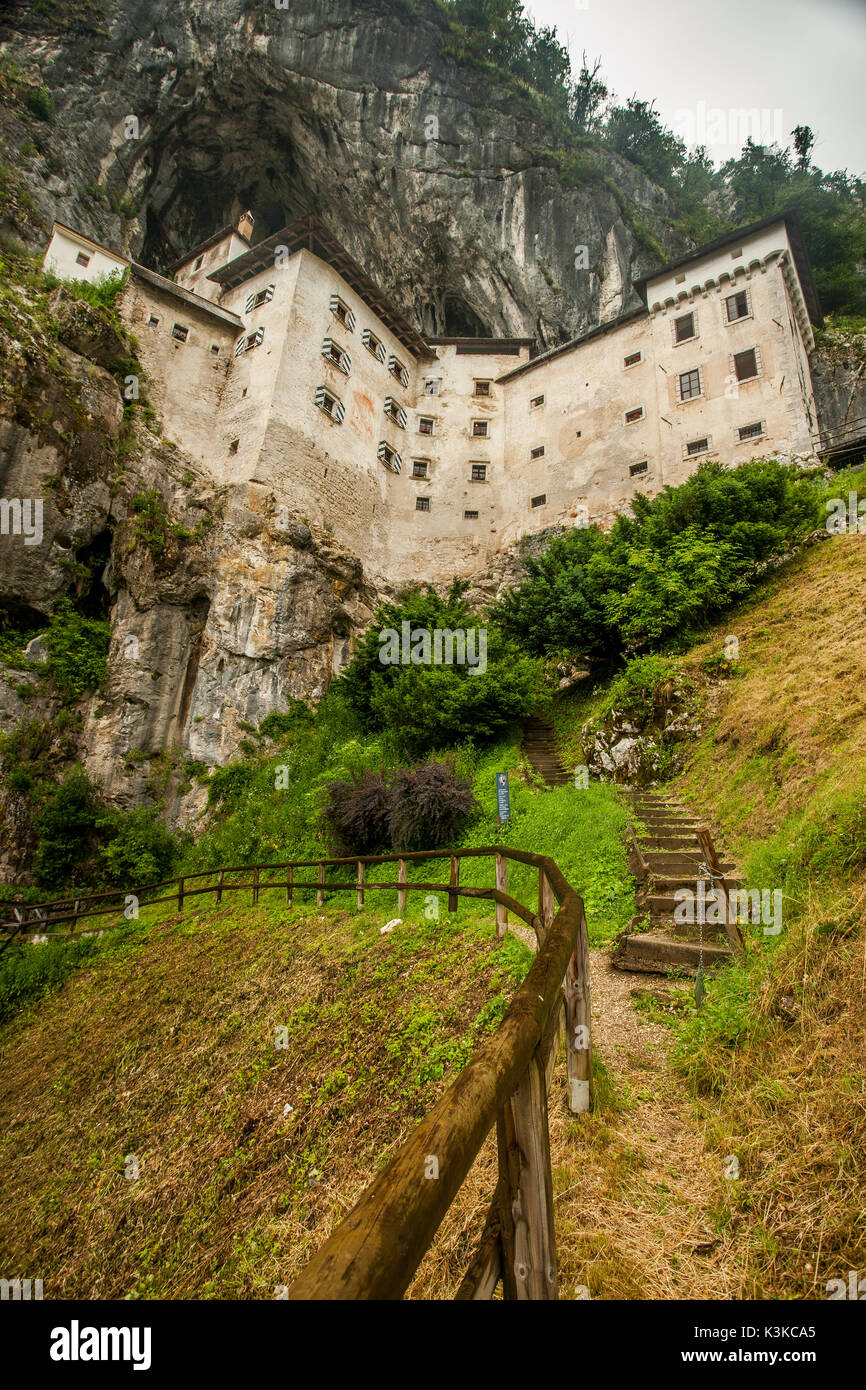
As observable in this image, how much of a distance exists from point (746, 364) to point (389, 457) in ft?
48.7

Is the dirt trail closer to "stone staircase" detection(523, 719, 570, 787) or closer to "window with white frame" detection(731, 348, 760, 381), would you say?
"stone staircase" detection(523, 719, 570, 787)

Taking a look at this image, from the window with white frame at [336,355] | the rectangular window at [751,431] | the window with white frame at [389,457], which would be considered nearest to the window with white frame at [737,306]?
the rectangular window at [751,431]

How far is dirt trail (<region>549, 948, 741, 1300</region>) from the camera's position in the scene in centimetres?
235

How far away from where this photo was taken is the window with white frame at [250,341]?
24.5m

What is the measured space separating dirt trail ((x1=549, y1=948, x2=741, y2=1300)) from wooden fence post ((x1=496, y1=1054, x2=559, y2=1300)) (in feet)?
3.00

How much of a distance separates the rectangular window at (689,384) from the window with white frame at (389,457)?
1233 cm

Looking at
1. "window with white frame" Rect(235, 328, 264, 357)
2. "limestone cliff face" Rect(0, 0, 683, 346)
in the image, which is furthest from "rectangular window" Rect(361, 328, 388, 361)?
"limestone cliff face" Rect(0, 0, 683, 346)

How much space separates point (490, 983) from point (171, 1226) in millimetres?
3197

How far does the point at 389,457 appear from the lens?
89.1 ft

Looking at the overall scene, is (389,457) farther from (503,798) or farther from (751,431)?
(503,798)

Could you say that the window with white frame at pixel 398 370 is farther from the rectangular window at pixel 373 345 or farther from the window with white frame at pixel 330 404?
the window with white frame at pixel 330 404

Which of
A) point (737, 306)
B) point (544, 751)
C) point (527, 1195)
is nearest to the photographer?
point (527, 1195)

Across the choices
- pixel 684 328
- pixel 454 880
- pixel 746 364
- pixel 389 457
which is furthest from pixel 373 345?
pixel 454 880

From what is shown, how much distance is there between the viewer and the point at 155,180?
95.2 feet
